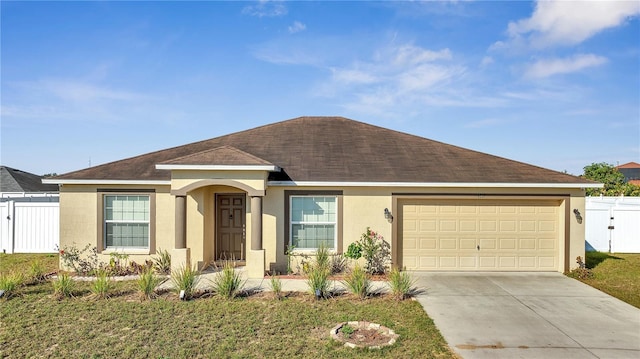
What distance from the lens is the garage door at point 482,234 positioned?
10.6 m

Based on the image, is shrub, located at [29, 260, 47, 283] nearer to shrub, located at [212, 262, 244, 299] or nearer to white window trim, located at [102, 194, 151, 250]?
white window trim, located at [102, 194, 151, 250]

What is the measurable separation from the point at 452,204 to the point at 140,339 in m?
8.99

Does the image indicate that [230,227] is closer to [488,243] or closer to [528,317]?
[488,243]

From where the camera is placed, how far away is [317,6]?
12.9 meters

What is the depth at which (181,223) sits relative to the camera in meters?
9.77

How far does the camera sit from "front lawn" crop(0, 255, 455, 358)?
541 centimetres

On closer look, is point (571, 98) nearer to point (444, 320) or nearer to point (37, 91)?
point (444, 320)

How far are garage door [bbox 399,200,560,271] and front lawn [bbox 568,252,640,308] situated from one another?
1252 millimetres

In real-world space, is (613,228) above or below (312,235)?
below

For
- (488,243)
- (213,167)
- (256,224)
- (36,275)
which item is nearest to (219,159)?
(213,167)

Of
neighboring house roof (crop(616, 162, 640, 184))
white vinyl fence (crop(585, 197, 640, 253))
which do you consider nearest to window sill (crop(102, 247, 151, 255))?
white vinyl fence (crop(585, 197, 640, 253))

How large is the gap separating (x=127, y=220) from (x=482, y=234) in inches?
441

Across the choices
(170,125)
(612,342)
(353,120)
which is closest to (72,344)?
(612,342)

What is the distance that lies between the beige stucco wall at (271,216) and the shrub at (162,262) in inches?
9.5
